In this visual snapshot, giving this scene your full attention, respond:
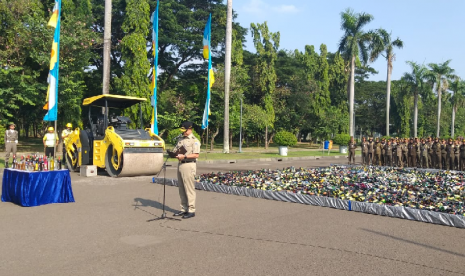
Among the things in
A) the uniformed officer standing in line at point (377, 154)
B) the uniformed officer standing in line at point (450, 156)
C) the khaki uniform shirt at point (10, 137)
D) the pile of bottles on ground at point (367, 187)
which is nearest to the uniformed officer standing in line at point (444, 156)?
the uniformed officer standing in line at point (450, 156)

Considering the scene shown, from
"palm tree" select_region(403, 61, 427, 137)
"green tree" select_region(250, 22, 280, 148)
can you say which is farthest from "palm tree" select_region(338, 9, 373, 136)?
"palm tree" select_region(403, 61, 427, 137)

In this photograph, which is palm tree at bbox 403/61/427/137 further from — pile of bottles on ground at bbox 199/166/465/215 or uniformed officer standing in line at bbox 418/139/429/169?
pile of bottles on ground at bbox 199/166/465/215

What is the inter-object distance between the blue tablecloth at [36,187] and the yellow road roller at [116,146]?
12.9 ft

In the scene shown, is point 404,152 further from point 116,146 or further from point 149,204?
point 149,204

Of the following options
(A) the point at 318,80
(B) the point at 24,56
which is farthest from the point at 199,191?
(A) the point at 318,80

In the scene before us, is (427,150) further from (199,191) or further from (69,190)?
(69,190)

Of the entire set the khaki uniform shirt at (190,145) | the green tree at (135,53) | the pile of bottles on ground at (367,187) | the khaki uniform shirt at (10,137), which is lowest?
the pile of bottles on ground at (367,187)

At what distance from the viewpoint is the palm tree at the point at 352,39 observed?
1461 inches

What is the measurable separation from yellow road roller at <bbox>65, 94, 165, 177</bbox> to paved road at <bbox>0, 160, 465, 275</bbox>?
4173mm

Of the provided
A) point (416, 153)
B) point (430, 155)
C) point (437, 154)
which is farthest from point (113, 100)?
point (430, 155)

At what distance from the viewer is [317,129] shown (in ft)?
154

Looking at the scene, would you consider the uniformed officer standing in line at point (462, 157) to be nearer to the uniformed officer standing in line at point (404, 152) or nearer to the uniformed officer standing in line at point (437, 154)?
the uniformed officer standing in line at point (437, 154)

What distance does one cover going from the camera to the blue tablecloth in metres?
8.04

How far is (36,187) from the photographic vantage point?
810 cm
